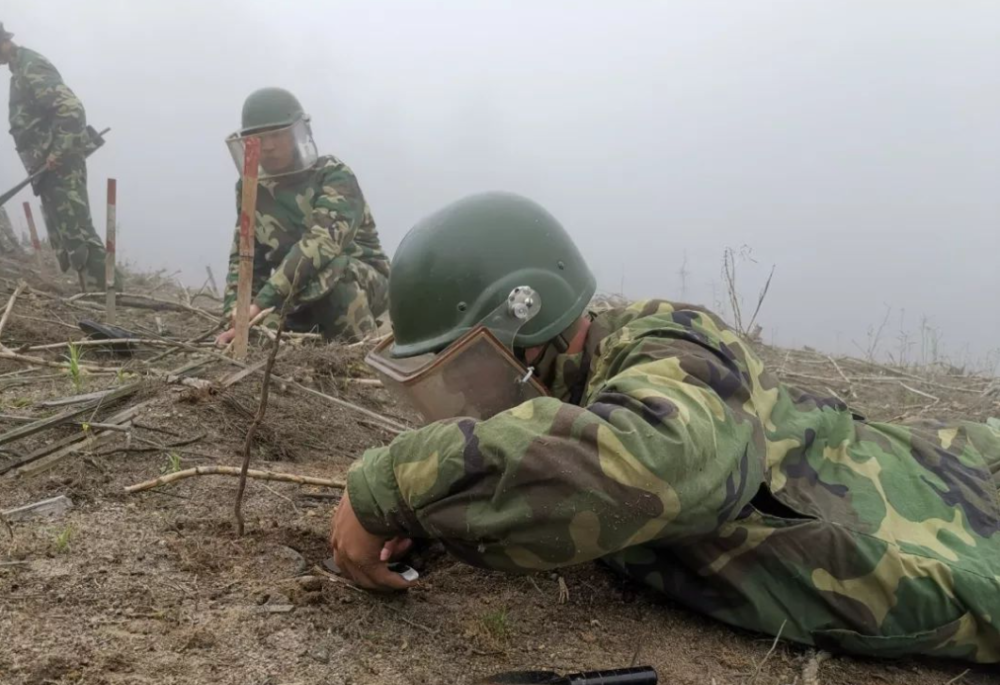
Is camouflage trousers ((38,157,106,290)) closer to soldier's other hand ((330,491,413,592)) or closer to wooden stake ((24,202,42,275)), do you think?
wooden stake ((24,202,42,275))

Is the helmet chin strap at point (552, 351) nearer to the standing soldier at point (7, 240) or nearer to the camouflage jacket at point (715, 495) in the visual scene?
the camouflage jacket at point (715, 495)

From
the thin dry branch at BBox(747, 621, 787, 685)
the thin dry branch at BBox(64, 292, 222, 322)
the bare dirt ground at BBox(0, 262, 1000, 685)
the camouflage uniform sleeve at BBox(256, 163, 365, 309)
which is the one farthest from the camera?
the thin dry branch at BBox(64, 292, 222, 322)

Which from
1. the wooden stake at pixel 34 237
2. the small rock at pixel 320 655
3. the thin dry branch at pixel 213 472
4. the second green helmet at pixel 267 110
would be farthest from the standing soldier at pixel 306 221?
the wooden stake at pixel 34 237

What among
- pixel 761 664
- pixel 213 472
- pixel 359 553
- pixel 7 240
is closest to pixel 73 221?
pixel 7 240

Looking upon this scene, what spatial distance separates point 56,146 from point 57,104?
17.4 inches

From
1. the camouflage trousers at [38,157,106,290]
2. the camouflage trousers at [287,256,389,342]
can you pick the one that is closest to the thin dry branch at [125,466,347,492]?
the camouflage trousers at [287,256,389,342]

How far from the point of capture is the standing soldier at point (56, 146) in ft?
26.2

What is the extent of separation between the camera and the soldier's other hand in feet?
5.30

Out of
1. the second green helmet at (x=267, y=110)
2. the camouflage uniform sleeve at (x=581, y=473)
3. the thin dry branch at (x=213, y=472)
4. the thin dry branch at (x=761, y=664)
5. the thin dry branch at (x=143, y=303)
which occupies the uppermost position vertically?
the second green helmet at (x=267, y=110)

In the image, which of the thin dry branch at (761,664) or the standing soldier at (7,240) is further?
the standing soldier at (7,240)

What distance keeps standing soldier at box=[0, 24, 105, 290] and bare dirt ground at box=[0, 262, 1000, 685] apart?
5.91m

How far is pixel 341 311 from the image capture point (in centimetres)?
550

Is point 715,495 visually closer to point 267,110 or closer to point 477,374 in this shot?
point 477,374

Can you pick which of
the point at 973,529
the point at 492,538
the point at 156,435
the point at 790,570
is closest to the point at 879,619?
the point at 790,570
